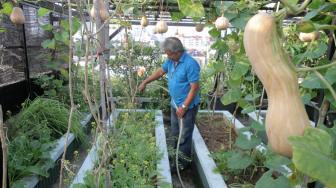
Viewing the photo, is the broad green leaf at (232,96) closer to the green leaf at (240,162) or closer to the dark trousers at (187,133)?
the green leaf at (240,162)

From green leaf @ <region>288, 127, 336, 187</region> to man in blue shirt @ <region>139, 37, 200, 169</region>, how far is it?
2424mm

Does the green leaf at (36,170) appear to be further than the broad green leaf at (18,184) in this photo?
Yes

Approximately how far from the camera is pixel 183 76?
10.7 feet

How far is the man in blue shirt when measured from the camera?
315 centimetres

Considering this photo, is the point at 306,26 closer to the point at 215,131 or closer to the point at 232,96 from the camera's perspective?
the point at 232,96

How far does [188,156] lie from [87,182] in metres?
1.65

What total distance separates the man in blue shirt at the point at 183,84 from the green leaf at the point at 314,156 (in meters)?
2.42

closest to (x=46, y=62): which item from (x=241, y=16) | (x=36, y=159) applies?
(x=36, y=159)

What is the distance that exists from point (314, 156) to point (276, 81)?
0.16m

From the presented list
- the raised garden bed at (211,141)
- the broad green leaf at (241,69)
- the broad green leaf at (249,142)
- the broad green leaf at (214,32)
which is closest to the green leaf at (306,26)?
the broad green leaf at (241,69)

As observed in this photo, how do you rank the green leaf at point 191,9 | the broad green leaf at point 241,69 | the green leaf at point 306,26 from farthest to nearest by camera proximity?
the broad green leaf at point 241,69, the green leaf at point 191,9, the green leaf at point 306,26

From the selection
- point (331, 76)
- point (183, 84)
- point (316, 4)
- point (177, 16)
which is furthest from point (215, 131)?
point (316, 4)

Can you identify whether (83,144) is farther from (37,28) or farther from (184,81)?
(37,28)

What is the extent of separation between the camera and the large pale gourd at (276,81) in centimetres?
63
